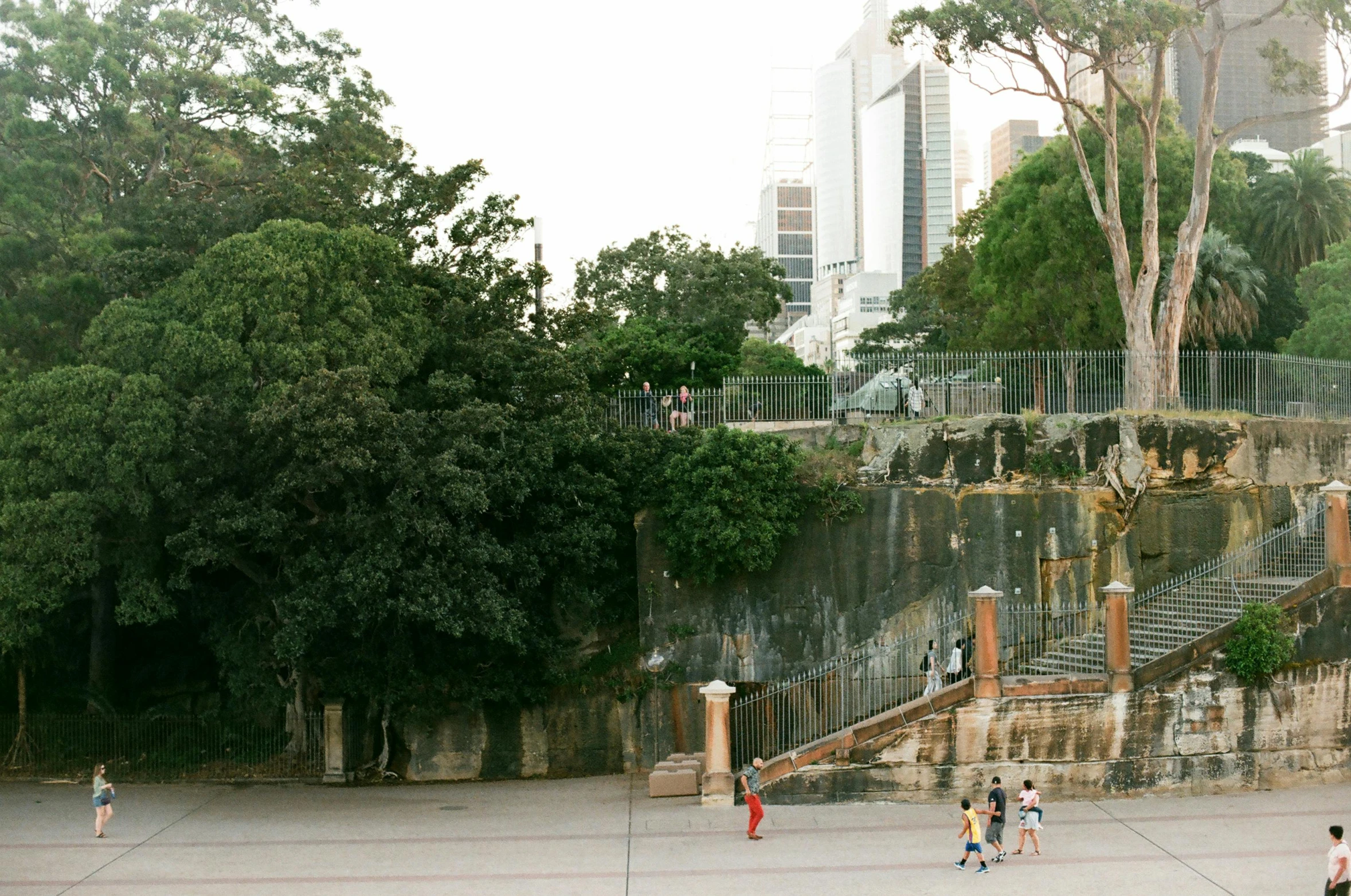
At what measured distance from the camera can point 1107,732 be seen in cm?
1773

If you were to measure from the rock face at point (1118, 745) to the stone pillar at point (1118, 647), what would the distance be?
19 cm

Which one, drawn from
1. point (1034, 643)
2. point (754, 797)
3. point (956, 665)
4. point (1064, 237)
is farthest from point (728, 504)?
point (1064, 237)

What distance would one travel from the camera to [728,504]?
808 inches

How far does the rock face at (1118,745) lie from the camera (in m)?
17.6

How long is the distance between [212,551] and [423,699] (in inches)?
182

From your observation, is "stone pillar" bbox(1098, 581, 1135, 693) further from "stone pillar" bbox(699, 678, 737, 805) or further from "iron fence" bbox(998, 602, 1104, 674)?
"stone pillar" bbox(699, 678, 737, 805)

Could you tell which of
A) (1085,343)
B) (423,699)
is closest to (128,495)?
(423,699)

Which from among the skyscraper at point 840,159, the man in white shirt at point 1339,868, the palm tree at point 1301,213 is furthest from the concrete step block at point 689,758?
the skyscraper at point 840,159

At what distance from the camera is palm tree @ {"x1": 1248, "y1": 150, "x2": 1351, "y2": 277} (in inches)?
1335

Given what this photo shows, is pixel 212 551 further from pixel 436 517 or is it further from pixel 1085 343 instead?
pixel 1085 343

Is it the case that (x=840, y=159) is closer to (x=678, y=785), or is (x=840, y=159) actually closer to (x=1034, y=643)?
(x=1034, y=643)

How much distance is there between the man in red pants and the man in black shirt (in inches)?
116

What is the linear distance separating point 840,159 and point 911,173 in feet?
36.8

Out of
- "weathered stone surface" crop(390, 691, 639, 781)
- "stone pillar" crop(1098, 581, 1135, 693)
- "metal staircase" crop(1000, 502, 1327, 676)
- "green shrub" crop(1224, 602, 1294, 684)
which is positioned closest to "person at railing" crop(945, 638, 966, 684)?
"metal staircase" crop(1000, 502, 1327, 676)
